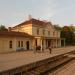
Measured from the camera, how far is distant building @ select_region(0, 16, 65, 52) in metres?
34.9

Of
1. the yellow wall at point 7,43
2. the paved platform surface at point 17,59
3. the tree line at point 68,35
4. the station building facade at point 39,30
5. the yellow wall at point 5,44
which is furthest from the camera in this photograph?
the tree line at point 68,35

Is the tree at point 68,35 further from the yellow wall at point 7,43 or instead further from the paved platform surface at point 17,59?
the paved platform surface at point 17,59

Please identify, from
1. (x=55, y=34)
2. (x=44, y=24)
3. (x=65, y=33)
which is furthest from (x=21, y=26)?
(x=65, y=33)

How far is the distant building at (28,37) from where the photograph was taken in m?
34.9

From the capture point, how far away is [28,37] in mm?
42250

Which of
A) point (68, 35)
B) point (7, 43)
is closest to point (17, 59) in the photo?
point (7, 43)

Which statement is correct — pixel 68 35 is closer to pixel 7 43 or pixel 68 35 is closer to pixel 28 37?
pixel 28 37

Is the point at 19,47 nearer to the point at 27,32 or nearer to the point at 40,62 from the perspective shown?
the point at 27,32

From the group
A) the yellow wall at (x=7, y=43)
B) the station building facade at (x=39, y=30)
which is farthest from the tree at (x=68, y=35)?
the yellow wall at (x=7, y=43)

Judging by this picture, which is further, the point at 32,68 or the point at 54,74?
the point at 32,68

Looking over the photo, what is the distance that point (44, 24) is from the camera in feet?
166

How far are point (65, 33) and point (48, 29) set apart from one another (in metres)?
19.4

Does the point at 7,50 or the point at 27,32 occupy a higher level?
the point at 27,32

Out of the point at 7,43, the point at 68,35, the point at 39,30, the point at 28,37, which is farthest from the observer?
the point at 68,35
